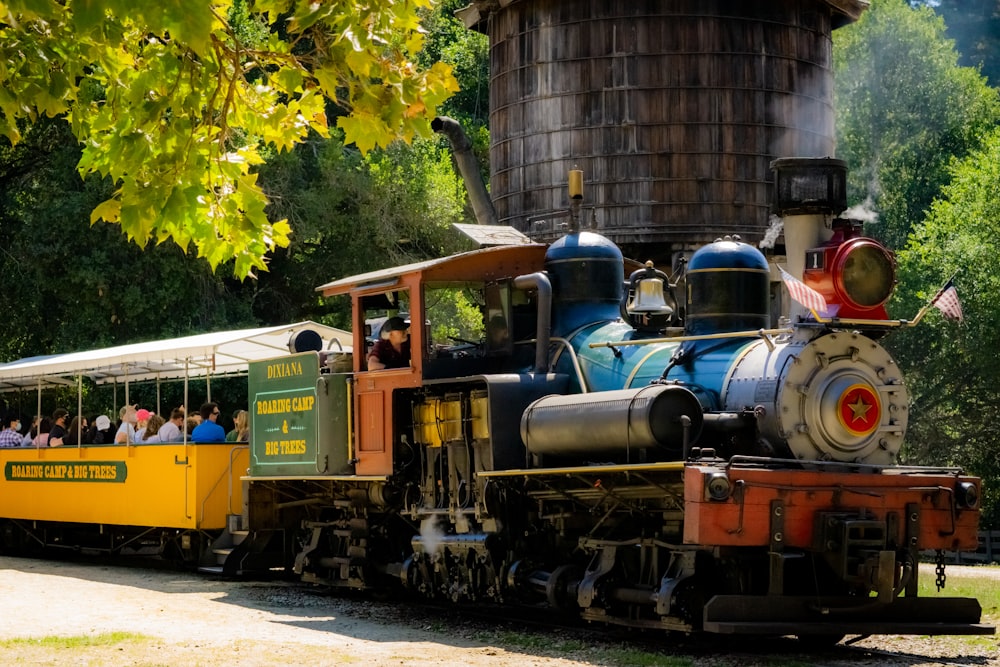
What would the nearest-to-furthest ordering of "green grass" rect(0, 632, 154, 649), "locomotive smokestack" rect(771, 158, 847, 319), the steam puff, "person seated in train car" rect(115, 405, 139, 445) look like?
1. "green grass" rect(0, 632, 154, 649)
2. "locomotive smokestack" rect(771, 158, 847, 319)
3. "person seated in train car" rect(115, 405, 139, 445)
4. the steam puff

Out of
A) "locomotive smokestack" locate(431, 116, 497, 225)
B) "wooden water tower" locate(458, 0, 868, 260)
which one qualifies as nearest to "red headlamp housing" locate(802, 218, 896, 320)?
"wooden water tower" locate(458, 0, 868, 260)

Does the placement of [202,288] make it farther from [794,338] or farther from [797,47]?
[794,338]

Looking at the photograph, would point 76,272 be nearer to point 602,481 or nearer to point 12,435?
point 12,435

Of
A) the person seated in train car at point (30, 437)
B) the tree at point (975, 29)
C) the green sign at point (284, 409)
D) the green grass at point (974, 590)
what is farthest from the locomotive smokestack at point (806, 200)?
the tree at point (975, 29)

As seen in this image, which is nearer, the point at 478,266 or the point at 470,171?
the point at 478,266

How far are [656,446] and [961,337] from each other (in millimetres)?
20625

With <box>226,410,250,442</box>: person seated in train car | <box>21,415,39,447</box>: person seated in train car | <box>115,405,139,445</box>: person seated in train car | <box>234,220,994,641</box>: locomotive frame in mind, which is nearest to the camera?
<box>234,220,994,641</box>: locomotive frame

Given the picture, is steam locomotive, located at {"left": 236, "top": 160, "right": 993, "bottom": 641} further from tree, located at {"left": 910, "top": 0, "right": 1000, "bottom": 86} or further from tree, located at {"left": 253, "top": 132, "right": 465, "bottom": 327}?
tree, located at {"left": 910, "top": 0, "right": 1000, "bottom": 86}

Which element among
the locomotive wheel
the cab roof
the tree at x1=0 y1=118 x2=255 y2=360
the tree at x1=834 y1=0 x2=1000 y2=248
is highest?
the tree at x1=834 y1=0 x2=1000 y2=248

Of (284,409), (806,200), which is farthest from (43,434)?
(806,200)

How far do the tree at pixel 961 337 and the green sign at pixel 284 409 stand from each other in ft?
54.5

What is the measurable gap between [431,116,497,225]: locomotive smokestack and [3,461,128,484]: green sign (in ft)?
25.3

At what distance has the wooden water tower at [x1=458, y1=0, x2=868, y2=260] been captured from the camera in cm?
1995

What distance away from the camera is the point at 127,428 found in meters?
17.0
